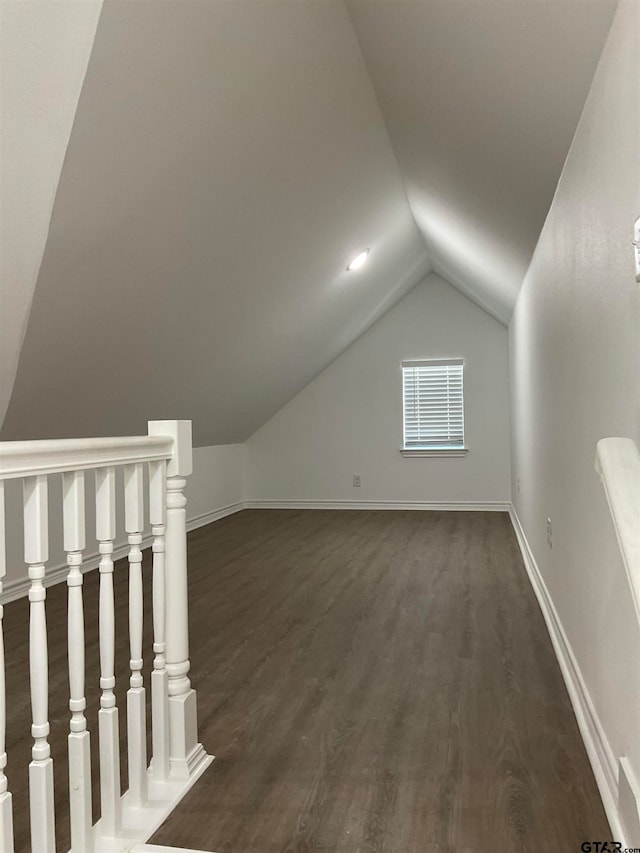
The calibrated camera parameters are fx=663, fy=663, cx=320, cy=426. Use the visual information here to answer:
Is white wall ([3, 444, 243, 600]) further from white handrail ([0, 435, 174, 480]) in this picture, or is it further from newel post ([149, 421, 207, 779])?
white handrail ([0, 435, 174, 480])

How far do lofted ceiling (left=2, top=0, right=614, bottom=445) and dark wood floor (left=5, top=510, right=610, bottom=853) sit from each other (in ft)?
4.53

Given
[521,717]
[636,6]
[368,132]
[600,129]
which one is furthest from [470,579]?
[636,6]

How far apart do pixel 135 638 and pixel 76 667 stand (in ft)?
0.72

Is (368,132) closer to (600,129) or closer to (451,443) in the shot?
(600,129)

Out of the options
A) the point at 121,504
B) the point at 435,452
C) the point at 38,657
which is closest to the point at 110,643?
the point at 38,657

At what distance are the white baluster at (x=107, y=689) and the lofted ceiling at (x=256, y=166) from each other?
121 cm

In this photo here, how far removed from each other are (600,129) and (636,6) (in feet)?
1.38

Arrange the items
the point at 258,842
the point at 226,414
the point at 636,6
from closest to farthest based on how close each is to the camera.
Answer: the point at 636,6
the point at 258,842
the point at 226,414

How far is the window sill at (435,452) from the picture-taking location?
6922 millimetres

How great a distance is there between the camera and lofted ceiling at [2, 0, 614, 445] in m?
2.02

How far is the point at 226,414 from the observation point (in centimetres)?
599

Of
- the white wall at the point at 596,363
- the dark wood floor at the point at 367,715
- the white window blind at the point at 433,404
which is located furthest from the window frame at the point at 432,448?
the white wall at the point at 596,363

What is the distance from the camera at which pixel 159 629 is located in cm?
175

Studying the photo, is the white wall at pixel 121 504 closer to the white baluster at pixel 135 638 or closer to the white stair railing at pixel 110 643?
the white stair railing at pixel 110 643
